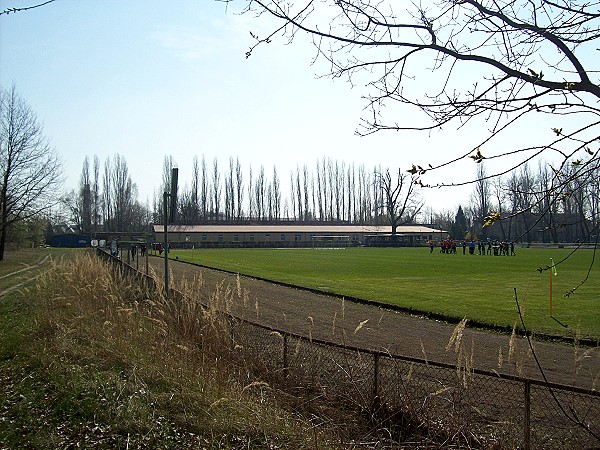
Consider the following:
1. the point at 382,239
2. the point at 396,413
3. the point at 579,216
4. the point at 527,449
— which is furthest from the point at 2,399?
the point at 382,239

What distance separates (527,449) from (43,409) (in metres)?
5.43

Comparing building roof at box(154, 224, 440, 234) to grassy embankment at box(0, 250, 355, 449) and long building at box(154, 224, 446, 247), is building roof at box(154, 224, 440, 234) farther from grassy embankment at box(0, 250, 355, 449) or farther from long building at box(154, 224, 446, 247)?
grassy embankment at box(0, 250, 355, 449)

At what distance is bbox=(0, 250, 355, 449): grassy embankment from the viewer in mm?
6383

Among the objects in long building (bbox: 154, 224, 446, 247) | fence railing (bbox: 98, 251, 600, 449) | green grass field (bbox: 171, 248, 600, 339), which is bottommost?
green grass field (bbox: 171, 248, 600, 339)

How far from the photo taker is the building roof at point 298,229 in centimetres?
11525

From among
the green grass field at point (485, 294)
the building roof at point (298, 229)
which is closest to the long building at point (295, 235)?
the building roof at point (298, 229)

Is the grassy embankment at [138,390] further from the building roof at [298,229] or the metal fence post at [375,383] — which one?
the building roof at [298,229]

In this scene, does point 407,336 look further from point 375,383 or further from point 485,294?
point 485,294

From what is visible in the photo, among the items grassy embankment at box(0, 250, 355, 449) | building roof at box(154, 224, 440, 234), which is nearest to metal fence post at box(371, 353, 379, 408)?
grassy embankment at box(0, 250, 355, 449)

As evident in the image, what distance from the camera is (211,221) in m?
128

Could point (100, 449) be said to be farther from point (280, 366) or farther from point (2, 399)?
point (280, 366)

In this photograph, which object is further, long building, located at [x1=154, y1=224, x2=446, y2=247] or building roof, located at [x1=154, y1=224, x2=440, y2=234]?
building roof, located at [x1=154, y1=224, x2=440, y2=234]

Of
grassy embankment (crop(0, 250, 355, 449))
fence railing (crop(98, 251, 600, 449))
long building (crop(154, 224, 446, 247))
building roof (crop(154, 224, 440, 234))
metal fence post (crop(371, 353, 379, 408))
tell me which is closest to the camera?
grassy embankment (crop(0, 250, 355, 449))

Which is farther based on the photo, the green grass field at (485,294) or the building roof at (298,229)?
the building roof at (298,229)
